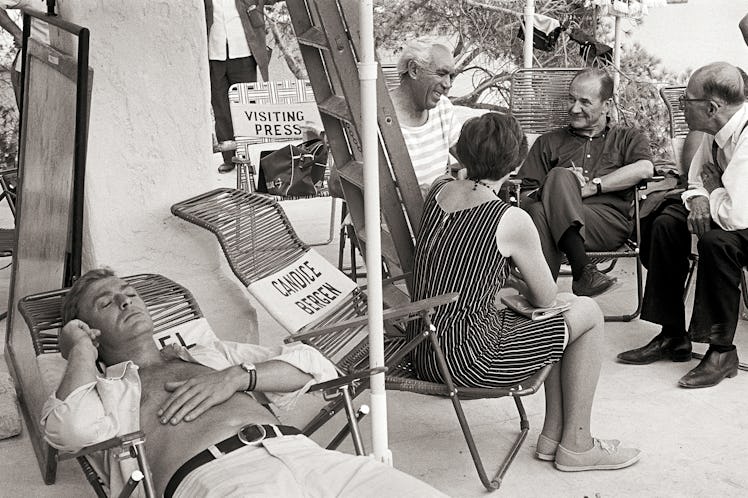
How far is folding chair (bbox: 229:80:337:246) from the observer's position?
6.44 m

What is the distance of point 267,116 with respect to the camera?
6.47 metres

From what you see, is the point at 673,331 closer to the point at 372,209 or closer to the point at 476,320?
the point at 476,320

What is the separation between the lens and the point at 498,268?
3.09 meters

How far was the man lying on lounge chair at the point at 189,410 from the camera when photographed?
225 cm

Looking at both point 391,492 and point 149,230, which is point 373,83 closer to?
point 391,492

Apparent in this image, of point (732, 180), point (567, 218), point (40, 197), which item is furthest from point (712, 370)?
point (40, 197)

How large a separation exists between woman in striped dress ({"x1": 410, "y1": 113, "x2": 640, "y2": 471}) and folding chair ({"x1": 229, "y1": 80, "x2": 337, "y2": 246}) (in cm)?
329

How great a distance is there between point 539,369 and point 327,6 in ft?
5.27

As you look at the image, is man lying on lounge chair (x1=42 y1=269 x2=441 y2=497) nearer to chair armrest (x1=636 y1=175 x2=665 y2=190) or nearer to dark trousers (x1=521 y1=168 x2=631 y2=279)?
dark trousers (x1=521 y1=168 x2=631 y2=279)

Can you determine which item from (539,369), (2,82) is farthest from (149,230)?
(2,82)

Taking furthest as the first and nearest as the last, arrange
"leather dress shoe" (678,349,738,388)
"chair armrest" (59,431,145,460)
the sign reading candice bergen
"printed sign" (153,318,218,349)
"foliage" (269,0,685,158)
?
"foliage" (269,0,685,158), "leather dress shoe" (678,349,738,388), the sign reading candice bergen, "printed sign" (153,318,218,349), "chair armrest" (59,431,145,460)

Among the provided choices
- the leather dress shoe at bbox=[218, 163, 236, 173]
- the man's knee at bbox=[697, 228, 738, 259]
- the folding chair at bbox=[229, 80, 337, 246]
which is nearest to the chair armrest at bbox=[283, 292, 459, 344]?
the man's knee at bbox=[697, 228, 738, 259]

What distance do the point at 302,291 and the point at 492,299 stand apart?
84 cm

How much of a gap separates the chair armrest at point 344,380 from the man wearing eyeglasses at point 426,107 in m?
1.68
